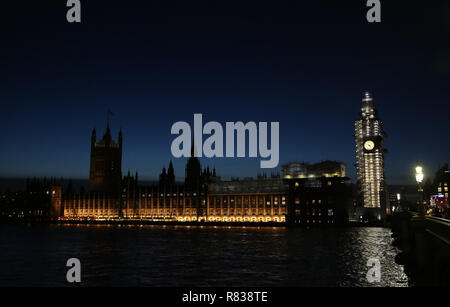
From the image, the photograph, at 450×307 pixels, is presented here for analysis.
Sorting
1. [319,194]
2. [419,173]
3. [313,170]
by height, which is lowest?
[319,194]

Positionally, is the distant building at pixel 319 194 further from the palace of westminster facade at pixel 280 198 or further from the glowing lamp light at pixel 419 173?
the glowing lamp light at pixel 419 173

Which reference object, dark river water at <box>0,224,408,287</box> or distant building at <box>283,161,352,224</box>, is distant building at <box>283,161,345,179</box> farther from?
dark river water at <box>0,224,408,287</box>

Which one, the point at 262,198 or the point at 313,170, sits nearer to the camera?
the point at 313,170

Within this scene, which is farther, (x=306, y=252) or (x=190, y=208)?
(x=190, y=208)

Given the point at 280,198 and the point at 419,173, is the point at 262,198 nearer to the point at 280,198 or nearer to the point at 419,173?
the point at 280,198

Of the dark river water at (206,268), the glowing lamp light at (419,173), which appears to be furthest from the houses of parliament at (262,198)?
the glowing lamp light at (419,173)

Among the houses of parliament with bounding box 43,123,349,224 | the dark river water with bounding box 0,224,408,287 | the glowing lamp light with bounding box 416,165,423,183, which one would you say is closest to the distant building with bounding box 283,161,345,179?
the houses of parliament with bounding box 43,123,349,224

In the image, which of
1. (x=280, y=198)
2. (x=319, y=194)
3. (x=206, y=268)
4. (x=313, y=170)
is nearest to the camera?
(x=206, y=268)

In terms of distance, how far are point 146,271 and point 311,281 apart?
700 inches

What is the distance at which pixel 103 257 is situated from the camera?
5506 cm

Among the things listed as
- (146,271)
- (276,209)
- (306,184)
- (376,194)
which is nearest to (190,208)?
(276,209)

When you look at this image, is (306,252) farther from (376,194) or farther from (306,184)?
(376,194)

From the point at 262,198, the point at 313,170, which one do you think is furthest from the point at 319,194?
the point at 262,198
